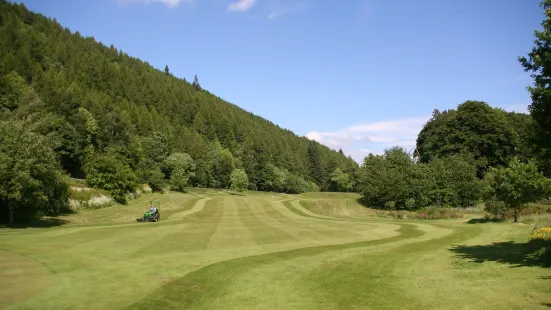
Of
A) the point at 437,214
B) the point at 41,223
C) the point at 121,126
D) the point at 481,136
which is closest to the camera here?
the point at 41,223

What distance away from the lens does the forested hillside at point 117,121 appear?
85500 mm

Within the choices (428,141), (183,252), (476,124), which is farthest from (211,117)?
(183,252)

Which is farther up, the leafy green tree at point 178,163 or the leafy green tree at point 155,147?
the leafy green tree at point 155,147

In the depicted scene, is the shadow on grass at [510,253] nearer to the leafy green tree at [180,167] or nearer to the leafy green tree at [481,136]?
the leafy green tree at [481,136]

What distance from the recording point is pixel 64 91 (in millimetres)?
99875

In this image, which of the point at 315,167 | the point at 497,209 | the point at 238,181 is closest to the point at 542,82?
the point at 497,209

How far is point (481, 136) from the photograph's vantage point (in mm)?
88000

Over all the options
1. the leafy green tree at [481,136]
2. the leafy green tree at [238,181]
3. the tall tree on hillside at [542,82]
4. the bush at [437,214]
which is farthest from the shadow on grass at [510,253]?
the leafy green tree at [238,181]

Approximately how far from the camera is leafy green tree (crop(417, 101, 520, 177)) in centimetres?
8650

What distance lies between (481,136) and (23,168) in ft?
298

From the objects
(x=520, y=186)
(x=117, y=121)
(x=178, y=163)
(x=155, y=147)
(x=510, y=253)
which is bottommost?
(x=510, y=253)

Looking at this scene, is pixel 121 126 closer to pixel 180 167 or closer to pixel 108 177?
pixel 180 167

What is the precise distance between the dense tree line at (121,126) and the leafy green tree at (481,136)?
6928 centimetres

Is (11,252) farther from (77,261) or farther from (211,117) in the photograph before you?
(211,117)
